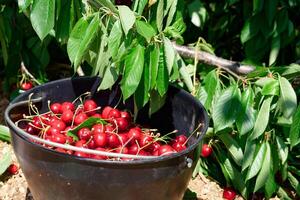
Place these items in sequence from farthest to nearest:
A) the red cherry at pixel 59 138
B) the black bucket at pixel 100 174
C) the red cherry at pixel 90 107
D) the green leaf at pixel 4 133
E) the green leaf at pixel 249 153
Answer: the green leaf at pixel 4 133, the green leaf at pixel 249 153, the red cherry at pixel 90 107, the red cherry at pixel 59 138, the black bucket at pixel 100 174

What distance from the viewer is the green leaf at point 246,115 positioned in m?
1.85

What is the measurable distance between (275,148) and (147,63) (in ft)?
2.30

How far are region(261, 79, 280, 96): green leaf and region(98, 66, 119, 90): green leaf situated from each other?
524mm

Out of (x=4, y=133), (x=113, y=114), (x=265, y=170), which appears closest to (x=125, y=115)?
(x=113, y=114)

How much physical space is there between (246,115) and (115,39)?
0.57 meters

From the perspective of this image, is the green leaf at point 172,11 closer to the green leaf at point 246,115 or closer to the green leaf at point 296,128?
the green leaf at point 246,115

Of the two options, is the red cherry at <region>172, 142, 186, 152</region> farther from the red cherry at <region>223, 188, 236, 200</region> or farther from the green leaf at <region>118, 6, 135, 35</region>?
the red cherry at <region>223, 188, 236, 200</region>

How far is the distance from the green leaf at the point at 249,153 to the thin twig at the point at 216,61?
0.33 metres

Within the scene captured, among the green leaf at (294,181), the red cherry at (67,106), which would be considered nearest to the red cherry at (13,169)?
the red cherry at (67,106)

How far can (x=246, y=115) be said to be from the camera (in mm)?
1851

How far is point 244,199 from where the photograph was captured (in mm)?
2123

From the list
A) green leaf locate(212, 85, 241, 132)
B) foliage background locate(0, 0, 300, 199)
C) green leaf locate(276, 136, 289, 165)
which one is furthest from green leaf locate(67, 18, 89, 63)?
green leaf locate(276, 136, 289, 165)

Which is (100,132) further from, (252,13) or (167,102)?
(252,13)

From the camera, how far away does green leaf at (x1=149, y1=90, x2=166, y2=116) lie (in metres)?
1.70
